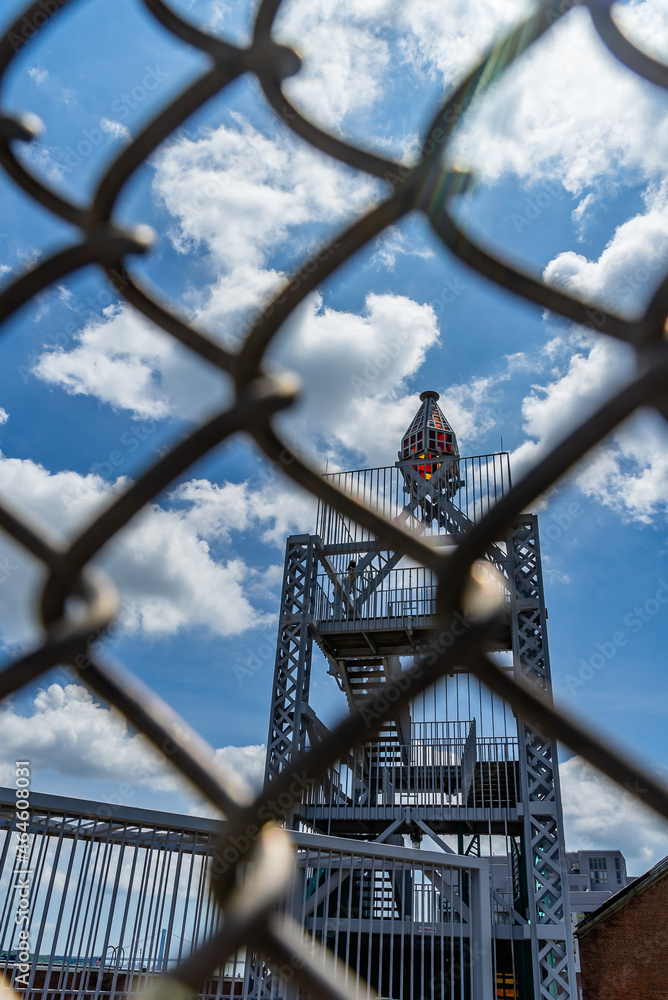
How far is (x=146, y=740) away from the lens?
2.66 ft

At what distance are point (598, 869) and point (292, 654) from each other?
8513 cm

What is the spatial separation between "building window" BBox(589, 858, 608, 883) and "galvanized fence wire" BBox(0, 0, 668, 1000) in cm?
9405

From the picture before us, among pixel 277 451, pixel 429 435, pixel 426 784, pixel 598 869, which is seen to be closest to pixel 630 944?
pixel 426 784

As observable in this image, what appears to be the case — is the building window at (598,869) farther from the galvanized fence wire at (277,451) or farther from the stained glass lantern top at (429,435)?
the galvanized fence wire at (277,451)

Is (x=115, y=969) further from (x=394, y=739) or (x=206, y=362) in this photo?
(x=394, y=739)

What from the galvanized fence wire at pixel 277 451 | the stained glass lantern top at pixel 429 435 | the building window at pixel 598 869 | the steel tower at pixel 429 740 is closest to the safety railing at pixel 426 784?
the steel tower at pixel 429 740

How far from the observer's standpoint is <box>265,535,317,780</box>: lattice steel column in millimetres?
12656

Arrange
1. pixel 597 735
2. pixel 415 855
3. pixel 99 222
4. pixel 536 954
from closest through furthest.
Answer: pixel 597 735
pixel 99 222
pixel 415 855
pixel 536 954

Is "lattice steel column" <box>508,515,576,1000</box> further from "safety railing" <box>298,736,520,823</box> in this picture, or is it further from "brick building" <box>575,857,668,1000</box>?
"brick building" <box>575,857,668,1000</box>

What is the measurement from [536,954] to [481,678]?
1130 centimetres

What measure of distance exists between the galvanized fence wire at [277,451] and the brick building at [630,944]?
20.6m

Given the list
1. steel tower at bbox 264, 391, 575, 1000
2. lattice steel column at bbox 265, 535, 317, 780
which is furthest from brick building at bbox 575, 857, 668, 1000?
lattice steel column at bbox 265, 535, 317, 780

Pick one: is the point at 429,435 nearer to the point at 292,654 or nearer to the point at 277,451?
the point at 292,654

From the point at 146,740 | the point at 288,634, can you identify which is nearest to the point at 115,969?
the point at 146,740
